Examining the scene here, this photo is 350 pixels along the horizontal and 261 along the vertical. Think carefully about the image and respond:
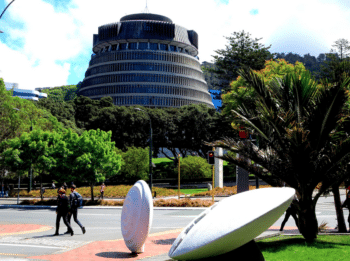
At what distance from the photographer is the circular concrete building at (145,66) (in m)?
115

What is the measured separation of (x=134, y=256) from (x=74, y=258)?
56.8 inches

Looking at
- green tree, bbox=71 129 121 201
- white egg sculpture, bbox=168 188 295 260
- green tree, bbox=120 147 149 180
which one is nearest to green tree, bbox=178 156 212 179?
green tree, bbox=120 147 149 180

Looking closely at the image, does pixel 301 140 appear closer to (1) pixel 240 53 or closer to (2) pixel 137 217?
(2) pixel 137 217

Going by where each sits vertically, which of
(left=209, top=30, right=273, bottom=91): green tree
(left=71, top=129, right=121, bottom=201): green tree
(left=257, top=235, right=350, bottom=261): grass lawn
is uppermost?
(left=209, top=30, right=273, bottom=91): green tree

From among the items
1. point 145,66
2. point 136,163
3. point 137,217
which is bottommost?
point 137,217

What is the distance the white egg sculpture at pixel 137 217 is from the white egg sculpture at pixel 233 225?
361cm

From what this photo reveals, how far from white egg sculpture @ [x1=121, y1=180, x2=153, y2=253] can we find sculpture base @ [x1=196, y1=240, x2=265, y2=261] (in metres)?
3.72

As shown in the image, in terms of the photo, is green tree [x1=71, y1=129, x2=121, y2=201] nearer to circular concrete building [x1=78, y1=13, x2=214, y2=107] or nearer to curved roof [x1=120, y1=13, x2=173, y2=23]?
circular concrete building [x1=78, y1=13, x2=214, y2=107]

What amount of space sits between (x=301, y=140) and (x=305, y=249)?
2620 mm

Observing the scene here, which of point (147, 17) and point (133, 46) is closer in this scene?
point (133, 46)

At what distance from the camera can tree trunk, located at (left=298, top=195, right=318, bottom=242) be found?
33.0ft

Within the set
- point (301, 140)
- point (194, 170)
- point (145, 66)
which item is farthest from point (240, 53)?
point (145, 66)

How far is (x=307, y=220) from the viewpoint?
33.2 ft

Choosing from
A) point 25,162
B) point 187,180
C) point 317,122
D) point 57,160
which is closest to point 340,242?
point 317,122
